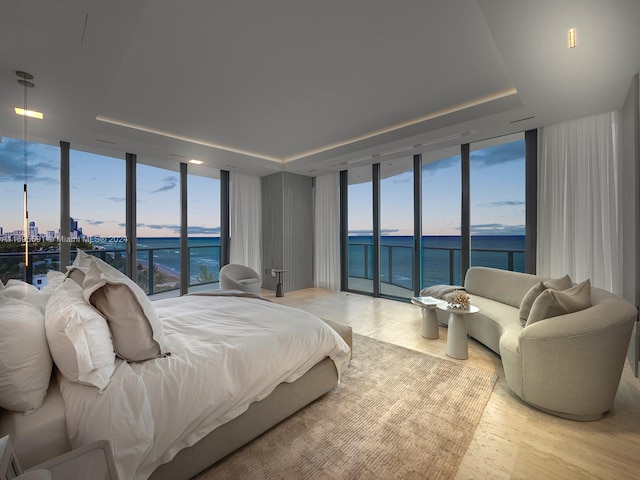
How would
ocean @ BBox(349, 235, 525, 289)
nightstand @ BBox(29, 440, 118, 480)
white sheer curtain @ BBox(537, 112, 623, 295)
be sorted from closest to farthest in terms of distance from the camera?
nightstand @ BBox(29, 440, 118, 480) → white sheer curtain @ BBox(537, 112, 623, 295) → ocean @ BBox(349, 235, 525, 289)

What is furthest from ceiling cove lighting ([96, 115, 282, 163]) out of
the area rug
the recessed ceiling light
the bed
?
the area rug

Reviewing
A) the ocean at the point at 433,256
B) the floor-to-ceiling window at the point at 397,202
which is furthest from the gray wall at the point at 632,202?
the floor-to-ceiling window at the point at 397,202

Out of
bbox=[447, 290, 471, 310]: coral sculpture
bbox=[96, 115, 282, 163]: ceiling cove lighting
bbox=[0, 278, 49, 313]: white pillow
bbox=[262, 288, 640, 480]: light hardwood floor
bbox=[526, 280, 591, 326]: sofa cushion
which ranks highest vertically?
bbox=[96, 115, 282, 163]: ceiling cove lighting

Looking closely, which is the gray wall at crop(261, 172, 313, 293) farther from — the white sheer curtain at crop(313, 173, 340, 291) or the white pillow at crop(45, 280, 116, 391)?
the white pillow at crop(45, 280, 116, 391)

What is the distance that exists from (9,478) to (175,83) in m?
3.30

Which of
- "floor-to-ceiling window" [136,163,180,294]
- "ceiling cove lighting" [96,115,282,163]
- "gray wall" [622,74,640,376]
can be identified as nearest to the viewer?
"gray wall" [622,74,640,376]

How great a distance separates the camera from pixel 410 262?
21.9 ft

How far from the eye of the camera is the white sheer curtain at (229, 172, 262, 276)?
6.44 m

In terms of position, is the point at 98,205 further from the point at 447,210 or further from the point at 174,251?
the point at 447,210

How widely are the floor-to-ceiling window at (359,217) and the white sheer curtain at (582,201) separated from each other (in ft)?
10.0

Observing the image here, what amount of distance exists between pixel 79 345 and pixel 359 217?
5.85m

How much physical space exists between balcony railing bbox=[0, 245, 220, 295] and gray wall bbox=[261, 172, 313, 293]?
1271 mm

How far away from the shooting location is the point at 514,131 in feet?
13.3

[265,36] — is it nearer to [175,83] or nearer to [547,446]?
[175,83]
